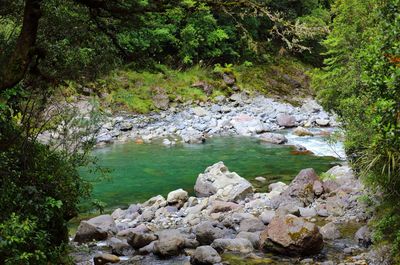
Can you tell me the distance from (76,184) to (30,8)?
311 cm

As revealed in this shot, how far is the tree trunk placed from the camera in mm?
5535

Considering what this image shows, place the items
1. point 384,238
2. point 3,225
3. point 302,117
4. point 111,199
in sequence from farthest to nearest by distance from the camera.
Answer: point 302,117 < point 111,199 < point 384,238 < point 3,225

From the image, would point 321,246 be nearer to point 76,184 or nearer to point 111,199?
point 76,184

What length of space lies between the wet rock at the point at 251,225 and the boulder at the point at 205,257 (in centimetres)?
227

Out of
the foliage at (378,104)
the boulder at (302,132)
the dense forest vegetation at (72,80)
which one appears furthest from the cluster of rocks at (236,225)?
the boulder at (302,132)

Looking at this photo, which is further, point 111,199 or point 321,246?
point 111,199

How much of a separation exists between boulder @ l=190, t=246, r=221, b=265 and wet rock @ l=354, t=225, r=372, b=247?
10.4 ft

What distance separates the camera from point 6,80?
562cm

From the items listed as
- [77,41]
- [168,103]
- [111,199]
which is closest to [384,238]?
[77,41]

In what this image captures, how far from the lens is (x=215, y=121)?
91.2 feet

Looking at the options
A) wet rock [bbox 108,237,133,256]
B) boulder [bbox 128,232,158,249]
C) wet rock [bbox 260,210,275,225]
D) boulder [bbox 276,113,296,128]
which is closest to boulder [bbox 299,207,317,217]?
wet rock [bbox 260,210,275,225]

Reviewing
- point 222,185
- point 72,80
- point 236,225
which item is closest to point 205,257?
point 236,225

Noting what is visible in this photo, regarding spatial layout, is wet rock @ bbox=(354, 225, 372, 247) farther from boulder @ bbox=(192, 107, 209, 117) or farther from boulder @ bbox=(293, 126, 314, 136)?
boulder @ bbox=(192, 107, 209, 117)

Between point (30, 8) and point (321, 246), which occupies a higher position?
Result: point (30, 8)
